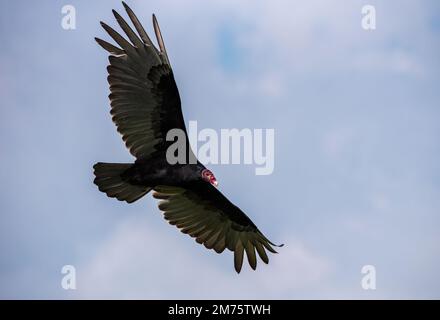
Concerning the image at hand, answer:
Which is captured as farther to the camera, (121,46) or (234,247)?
(234,247)

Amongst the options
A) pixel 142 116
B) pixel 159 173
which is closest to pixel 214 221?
pixel 159 173

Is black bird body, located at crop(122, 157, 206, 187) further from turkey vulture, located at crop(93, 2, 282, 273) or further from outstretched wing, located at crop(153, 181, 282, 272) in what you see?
outstretched wing, located at crop(153, 181, 282, 272)

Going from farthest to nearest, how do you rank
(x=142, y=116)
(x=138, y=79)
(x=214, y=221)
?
1. (x=214, y=221)
2. (x=142, y=116)
3. (x=138, y=79)

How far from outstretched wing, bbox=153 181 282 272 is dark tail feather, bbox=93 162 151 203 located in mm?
759

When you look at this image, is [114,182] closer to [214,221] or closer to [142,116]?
[142,116]

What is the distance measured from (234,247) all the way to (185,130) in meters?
1.92

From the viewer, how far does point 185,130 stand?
12641 mm

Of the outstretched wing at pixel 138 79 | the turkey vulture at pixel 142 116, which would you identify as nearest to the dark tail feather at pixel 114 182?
the turkey vulture at pixel 142 116

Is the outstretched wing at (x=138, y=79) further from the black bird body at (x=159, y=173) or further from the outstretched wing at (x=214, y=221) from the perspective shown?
the outstretched wing at (x=214, y=221)

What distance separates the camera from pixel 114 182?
12648 millimetres

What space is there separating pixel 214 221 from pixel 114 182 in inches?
66.2

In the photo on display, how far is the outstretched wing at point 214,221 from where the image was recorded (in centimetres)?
1338
